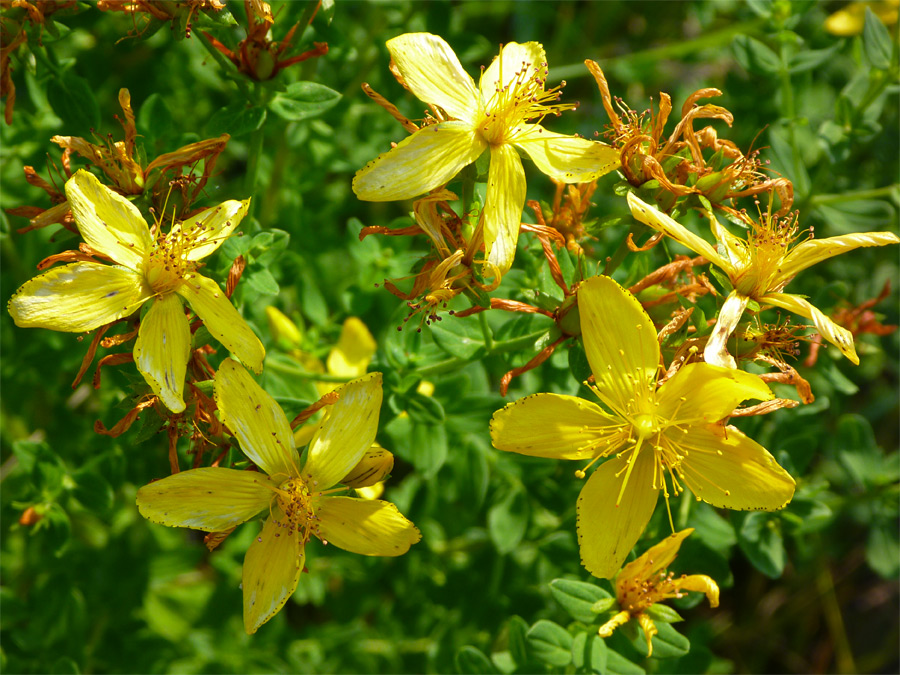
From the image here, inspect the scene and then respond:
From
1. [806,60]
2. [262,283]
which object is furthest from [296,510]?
[806,60]

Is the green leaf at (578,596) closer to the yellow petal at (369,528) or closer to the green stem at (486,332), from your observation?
the yellow petal at (369,528)

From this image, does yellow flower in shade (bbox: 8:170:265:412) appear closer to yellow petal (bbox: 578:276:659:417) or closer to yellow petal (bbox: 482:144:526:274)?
yellow petal (bbox: 482:144:526:274)

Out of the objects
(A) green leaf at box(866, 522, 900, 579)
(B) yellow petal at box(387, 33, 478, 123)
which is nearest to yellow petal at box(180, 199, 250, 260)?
(B) yellow petal at box(387, 33, 478, 123)

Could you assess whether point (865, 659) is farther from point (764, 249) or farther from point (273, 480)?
point (273, 480)

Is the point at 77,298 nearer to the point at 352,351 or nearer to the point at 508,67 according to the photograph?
the point at 352,351

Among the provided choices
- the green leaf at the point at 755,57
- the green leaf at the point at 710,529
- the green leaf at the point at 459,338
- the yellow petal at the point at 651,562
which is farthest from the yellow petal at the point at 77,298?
the green leaf at the point at 755,57
